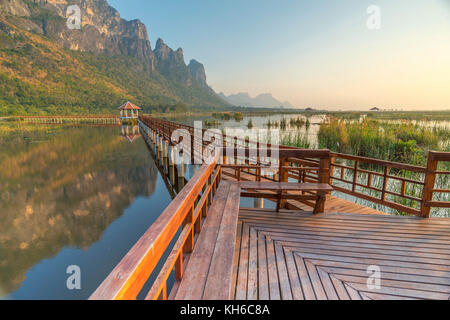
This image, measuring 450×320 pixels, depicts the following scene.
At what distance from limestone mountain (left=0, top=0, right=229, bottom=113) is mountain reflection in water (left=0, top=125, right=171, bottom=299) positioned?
50.1 metres

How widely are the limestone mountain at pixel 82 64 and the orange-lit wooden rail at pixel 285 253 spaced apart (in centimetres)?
6407

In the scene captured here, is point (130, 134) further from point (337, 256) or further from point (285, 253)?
point (337, 256)

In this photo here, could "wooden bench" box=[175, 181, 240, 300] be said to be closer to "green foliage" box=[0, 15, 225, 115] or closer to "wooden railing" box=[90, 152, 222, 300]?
"wooden railing" box=[90, 152, 222, 300]

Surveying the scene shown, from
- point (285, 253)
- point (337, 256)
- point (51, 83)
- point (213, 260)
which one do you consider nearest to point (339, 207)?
point (337, 256)

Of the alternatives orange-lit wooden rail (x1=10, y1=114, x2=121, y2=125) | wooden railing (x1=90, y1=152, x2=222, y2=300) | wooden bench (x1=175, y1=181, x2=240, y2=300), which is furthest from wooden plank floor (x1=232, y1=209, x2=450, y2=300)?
orange-lit wooden rail (x1=10, y1=114, x2=121, y2=125)

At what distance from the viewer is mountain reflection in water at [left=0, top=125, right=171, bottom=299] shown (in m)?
5.12

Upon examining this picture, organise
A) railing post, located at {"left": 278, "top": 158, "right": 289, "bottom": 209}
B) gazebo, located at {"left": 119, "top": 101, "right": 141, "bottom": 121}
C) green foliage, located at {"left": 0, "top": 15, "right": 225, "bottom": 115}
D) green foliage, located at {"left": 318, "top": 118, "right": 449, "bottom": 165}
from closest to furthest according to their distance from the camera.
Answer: railing post, located at {"left": 278, "top": 158, "right": 289, "bottom": 209} → green foliage, located at {"left": 318, "top": 118, "right": 449, "bottom": 165} → gazebo, located at {"left": 119, "top": 101, "right": 141, "bottom": 121} → green foliage, located at {"left": 0, "top": 15, "right": 225, "bottom": 115}

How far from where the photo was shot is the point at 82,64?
80812 millimetres

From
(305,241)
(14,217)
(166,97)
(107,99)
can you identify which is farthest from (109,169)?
(166,97)

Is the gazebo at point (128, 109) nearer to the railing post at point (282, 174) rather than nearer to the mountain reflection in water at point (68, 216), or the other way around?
the mountain reflection in water at point (68, 216)

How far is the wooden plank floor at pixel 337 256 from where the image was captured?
1.94m

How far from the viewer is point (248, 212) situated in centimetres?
362
